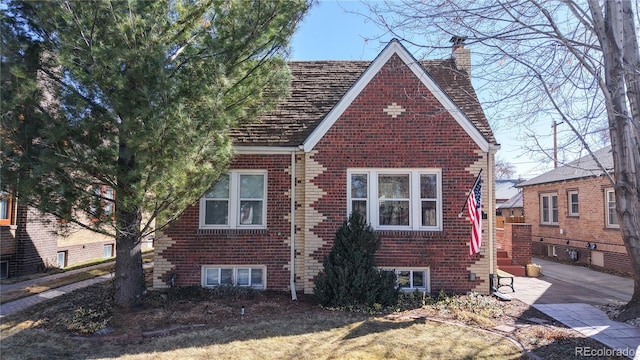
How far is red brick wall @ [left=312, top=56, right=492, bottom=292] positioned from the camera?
9.28 metres

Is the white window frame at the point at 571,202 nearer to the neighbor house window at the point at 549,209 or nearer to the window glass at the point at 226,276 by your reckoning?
the neighbor house window at the point at 549,209

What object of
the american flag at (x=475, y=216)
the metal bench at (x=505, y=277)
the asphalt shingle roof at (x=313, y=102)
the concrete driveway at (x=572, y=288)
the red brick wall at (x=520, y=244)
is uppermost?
the asphalt shingle roof at (x=313, y=102)

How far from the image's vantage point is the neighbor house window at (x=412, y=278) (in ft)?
30.6

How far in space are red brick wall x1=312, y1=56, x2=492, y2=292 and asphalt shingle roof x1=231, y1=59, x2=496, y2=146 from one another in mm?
877

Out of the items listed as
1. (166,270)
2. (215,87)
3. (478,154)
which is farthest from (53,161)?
(478,154)

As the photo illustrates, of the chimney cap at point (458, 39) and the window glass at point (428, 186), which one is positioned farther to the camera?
the window glass at point (428, 186)

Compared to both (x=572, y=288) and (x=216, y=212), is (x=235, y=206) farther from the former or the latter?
(x=572, y=288)

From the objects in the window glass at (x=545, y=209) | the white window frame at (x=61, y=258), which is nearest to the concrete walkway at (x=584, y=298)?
the window glass at (x=545, y=209)

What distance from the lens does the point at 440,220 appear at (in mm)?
9398

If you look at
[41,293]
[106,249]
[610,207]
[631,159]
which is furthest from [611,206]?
[106,249]

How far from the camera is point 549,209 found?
1948 centimetres

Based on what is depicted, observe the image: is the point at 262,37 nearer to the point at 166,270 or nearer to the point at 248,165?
the point at 248,165

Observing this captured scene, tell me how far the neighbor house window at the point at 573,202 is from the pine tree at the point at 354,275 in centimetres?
1337

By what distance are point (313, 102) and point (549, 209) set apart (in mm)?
15062
